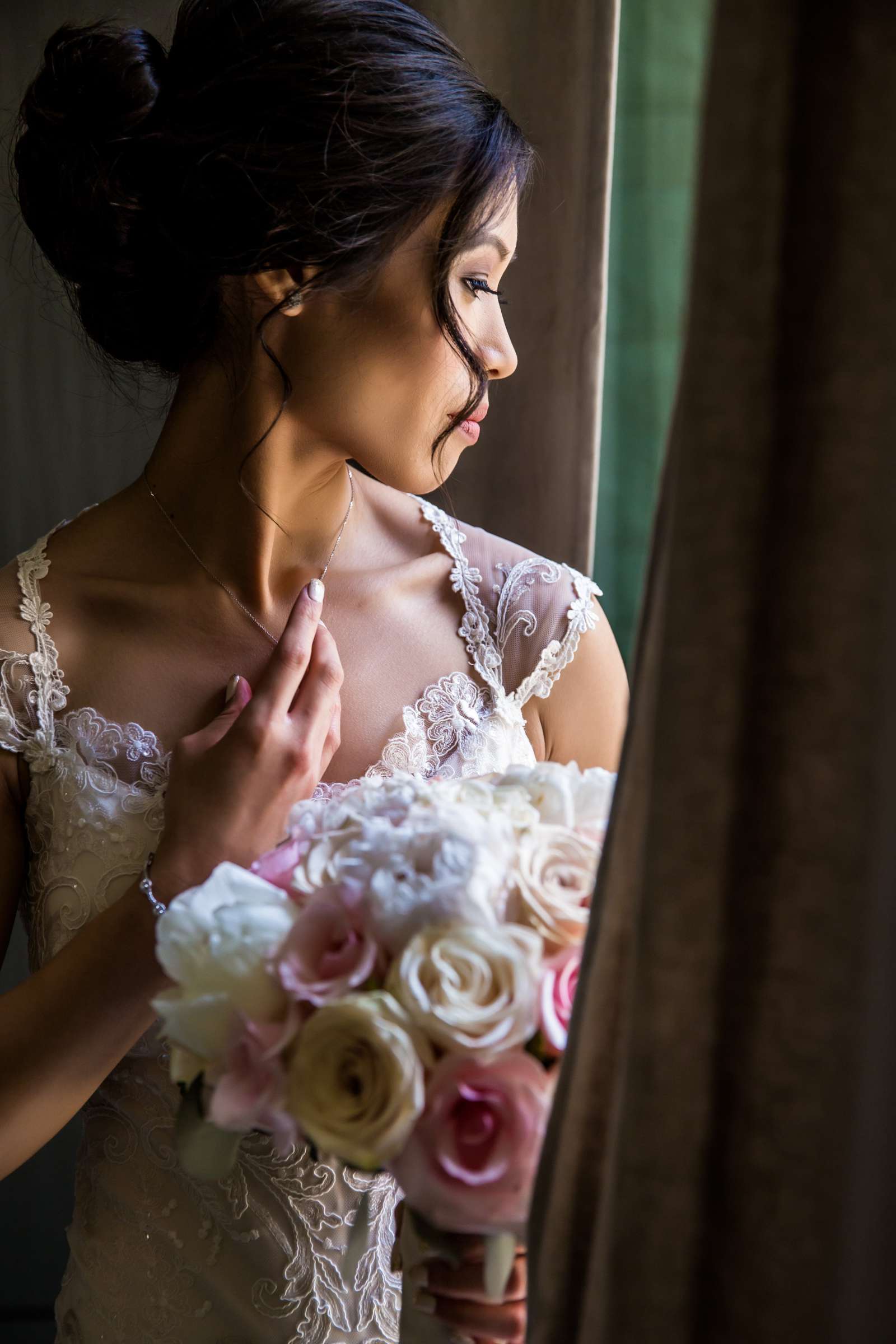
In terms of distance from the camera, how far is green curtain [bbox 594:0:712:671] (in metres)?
1.49

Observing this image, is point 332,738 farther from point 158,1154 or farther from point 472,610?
point 158,1154

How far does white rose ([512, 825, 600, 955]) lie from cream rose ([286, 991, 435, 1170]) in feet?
0.30

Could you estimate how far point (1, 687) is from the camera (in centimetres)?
118

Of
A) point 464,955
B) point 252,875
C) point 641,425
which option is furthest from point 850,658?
point 641,425

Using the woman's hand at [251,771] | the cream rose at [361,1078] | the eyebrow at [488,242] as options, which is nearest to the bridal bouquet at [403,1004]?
the cream rose at [361,1078]

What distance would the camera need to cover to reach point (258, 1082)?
0.60 m

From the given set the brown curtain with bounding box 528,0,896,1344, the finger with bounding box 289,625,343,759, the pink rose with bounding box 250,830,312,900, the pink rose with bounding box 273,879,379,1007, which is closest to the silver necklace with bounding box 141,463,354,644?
the finger with bounding box 289,625,343,759

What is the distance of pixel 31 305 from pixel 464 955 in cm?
139

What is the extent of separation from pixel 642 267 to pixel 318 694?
0.87m

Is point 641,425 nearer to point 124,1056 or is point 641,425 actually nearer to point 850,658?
point 124,1056

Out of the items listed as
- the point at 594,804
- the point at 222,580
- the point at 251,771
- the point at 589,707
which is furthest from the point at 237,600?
the point at 594,804

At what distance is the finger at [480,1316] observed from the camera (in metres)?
0.64

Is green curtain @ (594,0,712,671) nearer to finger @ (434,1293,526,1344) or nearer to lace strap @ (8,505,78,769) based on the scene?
lace strap @ (8,505,78,769)

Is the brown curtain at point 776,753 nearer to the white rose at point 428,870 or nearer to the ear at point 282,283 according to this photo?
the white rose at point 428,870
